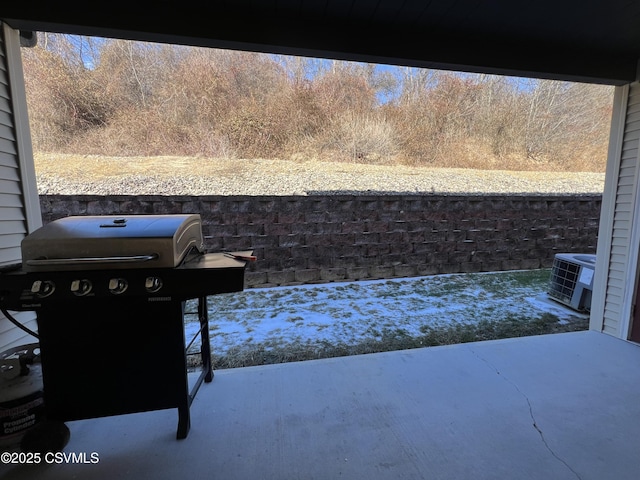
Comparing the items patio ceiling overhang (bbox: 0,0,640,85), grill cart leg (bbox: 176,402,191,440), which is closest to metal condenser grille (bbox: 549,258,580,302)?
patio ceiling overhang (bbox: 0,0,640,85)

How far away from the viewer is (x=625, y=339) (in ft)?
8.70

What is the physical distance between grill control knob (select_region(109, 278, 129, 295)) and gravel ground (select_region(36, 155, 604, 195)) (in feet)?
10.3

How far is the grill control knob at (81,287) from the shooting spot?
4.29 ft

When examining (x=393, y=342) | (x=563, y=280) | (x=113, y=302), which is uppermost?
(x=113, y=302)

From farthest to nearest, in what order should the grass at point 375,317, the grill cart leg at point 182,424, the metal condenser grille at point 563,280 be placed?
1. the metal condenser grille at point 563,280
2. the grass at point 375,317
3. the grill cart leg at point 182,424

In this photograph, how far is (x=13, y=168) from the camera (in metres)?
1.78

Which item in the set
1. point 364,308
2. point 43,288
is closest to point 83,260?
point 43,288

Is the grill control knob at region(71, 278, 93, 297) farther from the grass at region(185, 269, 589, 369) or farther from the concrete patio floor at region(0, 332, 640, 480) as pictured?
the grass at region(185, 269, 589, 369)

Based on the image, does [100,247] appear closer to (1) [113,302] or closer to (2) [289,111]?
(1) [113,302]

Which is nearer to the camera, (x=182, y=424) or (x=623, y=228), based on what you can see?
(x=182, y=424)

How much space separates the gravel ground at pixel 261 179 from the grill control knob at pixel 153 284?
314 cm

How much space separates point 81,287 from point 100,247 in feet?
0.58

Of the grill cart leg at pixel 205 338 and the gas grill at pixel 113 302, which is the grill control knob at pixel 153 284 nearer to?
the gas grill at pixel 113 302

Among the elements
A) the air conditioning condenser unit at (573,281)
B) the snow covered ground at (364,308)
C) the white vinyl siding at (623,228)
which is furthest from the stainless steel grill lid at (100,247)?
the air conditioning condenser unit at (573,281)
